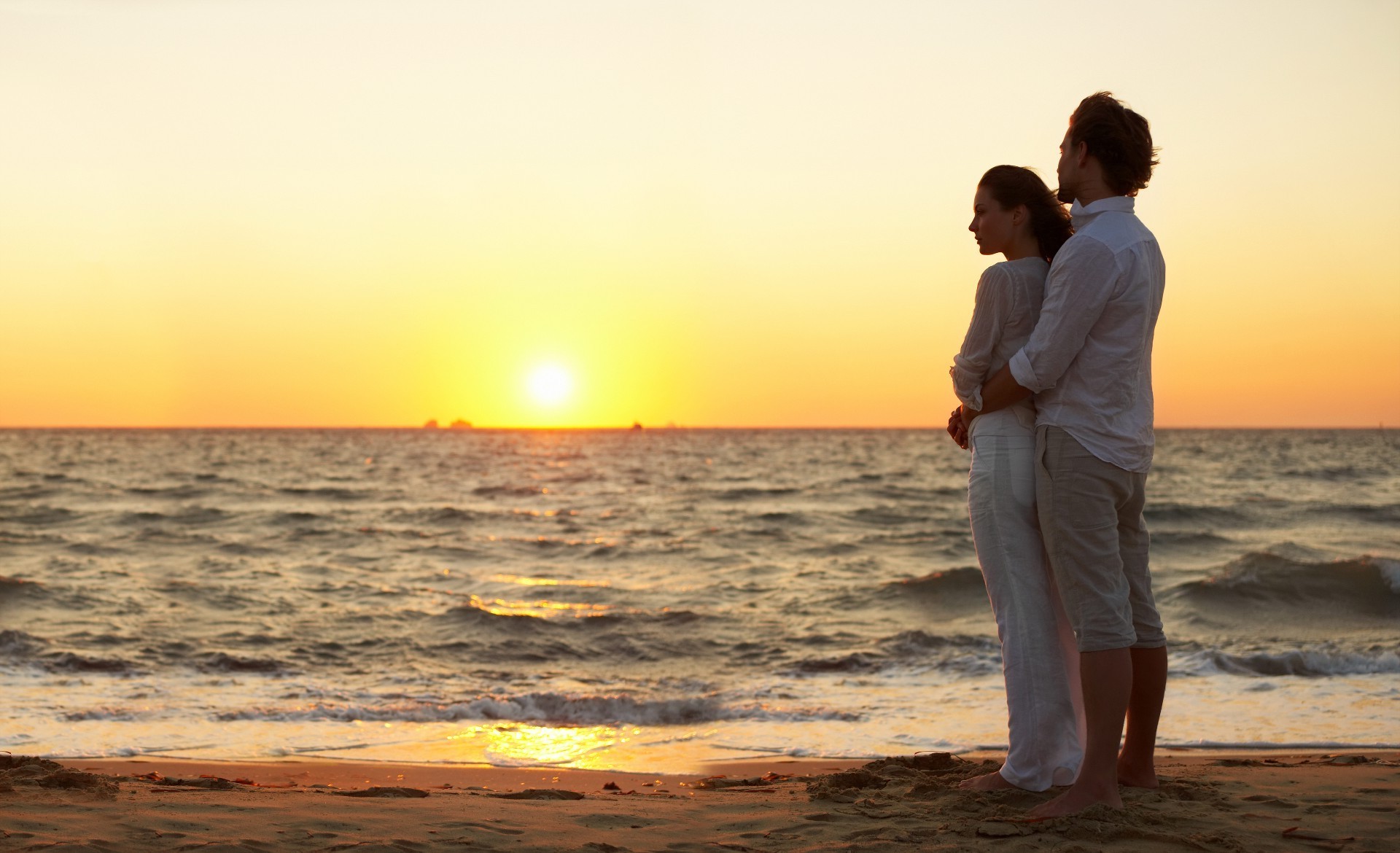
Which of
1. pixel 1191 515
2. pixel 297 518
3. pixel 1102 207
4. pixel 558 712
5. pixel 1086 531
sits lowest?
pixel 558 712

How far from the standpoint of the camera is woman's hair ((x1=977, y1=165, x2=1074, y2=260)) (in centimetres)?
339

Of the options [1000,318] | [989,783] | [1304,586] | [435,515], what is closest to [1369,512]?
[1304,586]

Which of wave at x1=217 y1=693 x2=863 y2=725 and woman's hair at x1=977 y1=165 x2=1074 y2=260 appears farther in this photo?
wave at x1=217 y1=693 x2=863 y2=725

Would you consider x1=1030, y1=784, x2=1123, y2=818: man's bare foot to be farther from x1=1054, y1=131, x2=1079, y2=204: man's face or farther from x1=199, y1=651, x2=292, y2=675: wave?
x1=199, y1=651, x2=292, y2=675: wave

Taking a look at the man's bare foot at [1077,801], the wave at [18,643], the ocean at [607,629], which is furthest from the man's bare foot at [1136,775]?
the wave at [18,643]

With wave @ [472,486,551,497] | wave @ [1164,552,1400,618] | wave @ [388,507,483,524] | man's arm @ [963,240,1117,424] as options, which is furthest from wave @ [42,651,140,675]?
wave @ [472,486,551,497]

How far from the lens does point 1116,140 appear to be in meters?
3.17

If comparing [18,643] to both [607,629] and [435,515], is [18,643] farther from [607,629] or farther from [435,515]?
[435,515]

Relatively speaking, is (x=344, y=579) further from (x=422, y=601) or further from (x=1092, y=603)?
(x=1092, y=603)

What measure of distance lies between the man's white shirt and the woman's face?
0.28 meters

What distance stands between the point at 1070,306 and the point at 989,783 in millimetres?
1597

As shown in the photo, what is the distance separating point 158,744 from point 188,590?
271 inches

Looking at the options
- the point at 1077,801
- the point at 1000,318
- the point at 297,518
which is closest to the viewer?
the point at 1077,801

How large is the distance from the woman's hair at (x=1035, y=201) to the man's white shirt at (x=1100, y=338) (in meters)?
0.21
